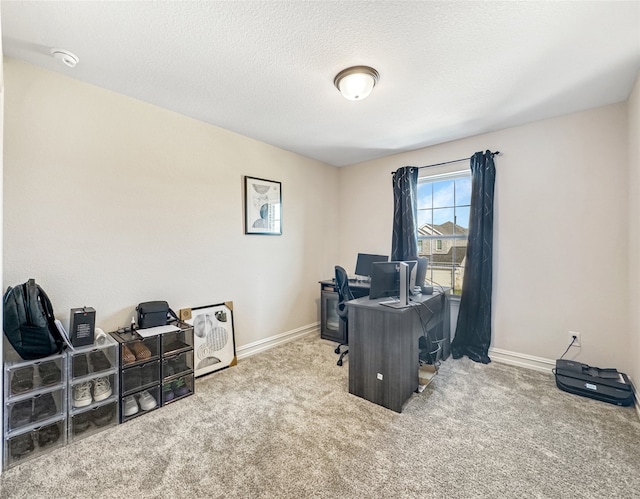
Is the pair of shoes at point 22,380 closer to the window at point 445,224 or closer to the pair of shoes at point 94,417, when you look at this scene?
the pair of shoes at point 94,417

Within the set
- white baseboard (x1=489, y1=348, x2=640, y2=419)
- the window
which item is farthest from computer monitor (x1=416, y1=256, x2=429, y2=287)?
white baseboard (x1=489, y1=348, x2=640, y2=419)

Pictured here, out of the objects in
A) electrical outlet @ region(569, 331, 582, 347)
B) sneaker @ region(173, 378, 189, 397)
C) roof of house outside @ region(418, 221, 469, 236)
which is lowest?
sneaker @ region(173, 378, 189, 397)

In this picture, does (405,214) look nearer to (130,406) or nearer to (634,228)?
(634,228)

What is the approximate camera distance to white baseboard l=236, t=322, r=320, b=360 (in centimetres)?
323

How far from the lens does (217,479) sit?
5.03 ft

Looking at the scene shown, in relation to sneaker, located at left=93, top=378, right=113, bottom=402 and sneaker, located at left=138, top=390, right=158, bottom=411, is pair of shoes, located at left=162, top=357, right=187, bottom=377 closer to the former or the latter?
sneaker, located at left=138, top=390, right=158, bottom=411

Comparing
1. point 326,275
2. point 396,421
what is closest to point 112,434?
point 396,421

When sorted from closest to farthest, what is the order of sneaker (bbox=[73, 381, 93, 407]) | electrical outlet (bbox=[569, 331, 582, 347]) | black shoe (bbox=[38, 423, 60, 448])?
black shoe (bbox=[38, 423, 60, 448]) → sneaker (bbox=[73, 381, 93, 407]) → electrical outlet (bbox=[569, 331, 582, 347])

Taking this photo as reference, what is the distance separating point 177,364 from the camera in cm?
236

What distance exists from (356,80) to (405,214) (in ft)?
6.61

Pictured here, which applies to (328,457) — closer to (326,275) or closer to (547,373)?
(547,373)

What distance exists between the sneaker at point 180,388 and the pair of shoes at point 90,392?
A: 48cm

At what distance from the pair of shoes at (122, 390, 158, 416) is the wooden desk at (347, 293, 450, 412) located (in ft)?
5.25

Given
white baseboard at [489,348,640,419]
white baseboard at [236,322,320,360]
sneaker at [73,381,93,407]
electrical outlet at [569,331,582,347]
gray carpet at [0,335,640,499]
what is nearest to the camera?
gray carpet at [0,335,640,499]
